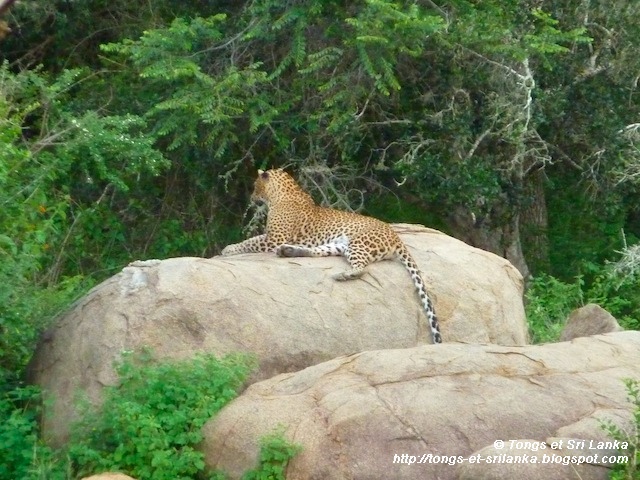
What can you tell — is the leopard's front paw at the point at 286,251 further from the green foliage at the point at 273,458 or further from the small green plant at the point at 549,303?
the green foliage at the point at 273,458

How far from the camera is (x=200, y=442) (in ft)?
25.6

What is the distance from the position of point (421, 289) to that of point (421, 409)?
2.20 metres

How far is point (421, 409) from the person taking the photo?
7.54m

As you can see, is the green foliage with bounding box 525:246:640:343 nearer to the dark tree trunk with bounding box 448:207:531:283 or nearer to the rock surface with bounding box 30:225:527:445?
the dark tree trunk with bounding box 448:207:531:283

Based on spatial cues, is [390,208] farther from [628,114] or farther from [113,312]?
[113,312]

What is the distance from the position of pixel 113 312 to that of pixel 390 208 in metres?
6.78

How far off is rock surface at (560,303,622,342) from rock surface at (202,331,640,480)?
4.92 ft

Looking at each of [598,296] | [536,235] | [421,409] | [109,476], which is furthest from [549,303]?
[109,476]

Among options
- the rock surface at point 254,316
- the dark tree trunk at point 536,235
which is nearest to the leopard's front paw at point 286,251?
the rock surface at point 254,316

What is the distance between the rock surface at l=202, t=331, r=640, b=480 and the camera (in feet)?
24.0

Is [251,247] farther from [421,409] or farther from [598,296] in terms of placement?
[598,296]

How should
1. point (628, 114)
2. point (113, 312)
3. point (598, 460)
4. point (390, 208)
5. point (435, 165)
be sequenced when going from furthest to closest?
point (390, 208) → point (628, 114) → point (435, 165) → point (113, 312) → point (598, 460)

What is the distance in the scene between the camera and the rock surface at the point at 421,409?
7.30 meters

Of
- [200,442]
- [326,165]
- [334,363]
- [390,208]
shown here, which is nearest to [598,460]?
[334,363]
